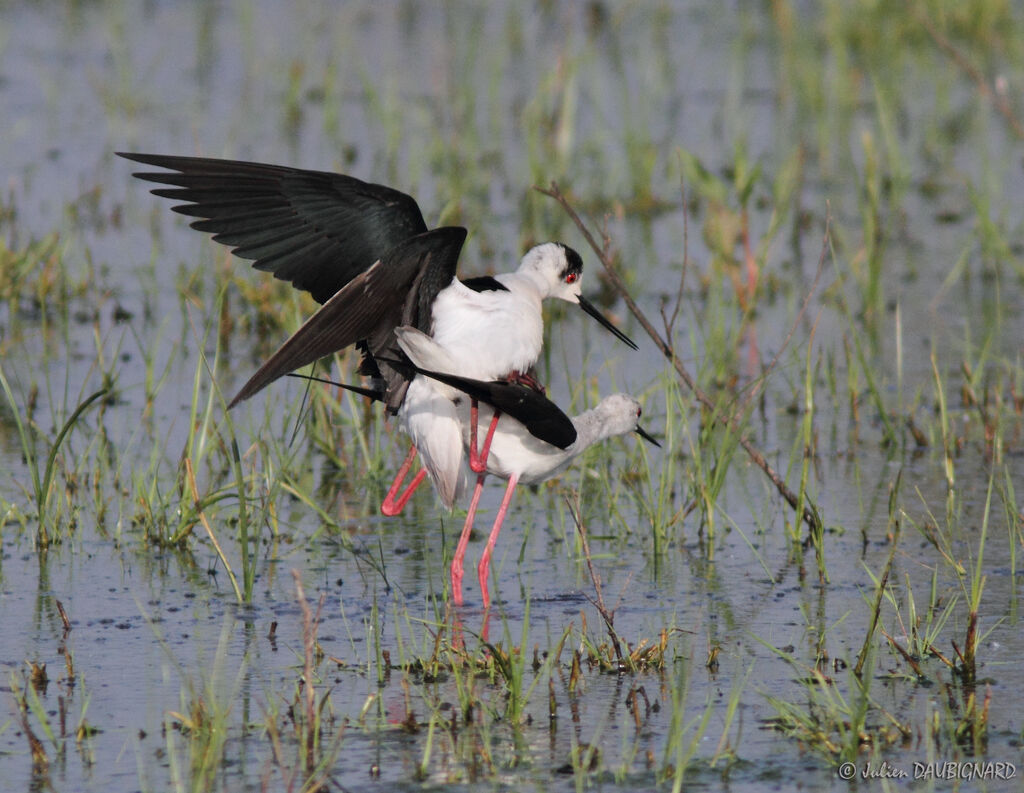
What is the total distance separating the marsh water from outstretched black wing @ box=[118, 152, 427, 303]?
410 millimetres

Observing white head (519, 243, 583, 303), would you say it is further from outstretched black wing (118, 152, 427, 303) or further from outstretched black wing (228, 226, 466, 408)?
outstretched black wing (118, 152, 427, 303)

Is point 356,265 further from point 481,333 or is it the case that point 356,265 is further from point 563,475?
point 563,475

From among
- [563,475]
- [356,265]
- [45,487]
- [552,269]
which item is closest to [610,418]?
[552,269]

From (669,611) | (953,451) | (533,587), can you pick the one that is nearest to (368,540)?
(533,587)

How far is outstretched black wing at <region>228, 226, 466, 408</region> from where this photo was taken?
174 inches

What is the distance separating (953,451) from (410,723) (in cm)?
285

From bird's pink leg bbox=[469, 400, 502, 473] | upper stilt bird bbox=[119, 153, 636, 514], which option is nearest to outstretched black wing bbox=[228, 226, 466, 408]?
upper stilt bird bbox=[119, 153, 636, 514]

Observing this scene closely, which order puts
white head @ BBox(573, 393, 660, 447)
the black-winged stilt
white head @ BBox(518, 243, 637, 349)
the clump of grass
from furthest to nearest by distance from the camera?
white head @ BBox(518, 243, 637, 349)
white head @ BBox(573, 393, 660, 447)
the clump of grass
the black-winged stilt

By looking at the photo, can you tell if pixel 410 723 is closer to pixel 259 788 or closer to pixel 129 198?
pixel 259 788

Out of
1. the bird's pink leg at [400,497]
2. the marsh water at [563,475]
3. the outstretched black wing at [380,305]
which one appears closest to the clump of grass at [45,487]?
the marsh water at [563,475]

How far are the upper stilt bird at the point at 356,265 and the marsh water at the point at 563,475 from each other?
35 cm

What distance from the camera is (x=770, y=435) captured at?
6.16m

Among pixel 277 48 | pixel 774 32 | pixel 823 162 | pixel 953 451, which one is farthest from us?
pixel 774 32

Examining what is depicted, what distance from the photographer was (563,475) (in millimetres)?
5762
